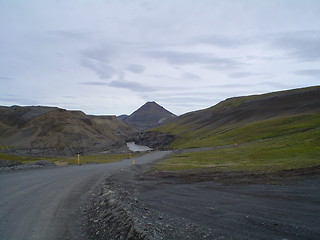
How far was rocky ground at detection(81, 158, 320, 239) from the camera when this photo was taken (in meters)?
9.28

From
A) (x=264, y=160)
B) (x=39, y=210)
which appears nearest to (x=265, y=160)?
(x=264, y=160)

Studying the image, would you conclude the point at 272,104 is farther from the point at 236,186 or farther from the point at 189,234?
the point at 189,234

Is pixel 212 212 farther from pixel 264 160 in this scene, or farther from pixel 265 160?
pixel 264 160

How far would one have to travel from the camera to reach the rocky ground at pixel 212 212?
928 cm

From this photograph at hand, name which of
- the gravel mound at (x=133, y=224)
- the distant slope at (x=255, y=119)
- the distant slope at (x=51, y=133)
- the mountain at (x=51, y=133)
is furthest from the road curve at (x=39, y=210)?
the distant slope at (x=51, y=133)

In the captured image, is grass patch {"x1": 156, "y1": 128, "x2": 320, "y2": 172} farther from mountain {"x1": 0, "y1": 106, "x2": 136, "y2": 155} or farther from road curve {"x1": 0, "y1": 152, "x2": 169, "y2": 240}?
mountain {"x1": 0, "y1": 106, "x2": 136, "y2": 155}

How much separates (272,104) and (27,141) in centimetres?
11481

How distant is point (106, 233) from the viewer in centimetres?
997

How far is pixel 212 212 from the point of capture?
12.1 m

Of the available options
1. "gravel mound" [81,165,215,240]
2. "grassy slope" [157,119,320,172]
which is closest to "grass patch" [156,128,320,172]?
"grassy slope" [157,119,320,172]

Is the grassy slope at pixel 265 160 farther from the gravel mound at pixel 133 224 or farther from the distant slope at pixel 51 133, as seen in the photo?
the distant slope at pixel 51 133

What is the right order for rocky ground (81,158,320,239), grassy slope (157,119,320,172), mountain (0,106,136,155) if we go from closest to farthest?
rocky ground (81,158,320,239) → grassy slope (157,119,320,172) → mountain (0,106,136,155)

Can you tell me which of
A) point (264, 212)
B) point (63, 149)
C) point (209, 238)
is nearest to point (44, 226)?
point (209, 238)

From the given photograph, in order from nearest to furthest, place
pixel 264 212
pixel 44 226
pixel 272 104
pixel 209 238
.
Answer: pixel 209 238, pixel 44 226, pixel 264 212, pixel 272 104
